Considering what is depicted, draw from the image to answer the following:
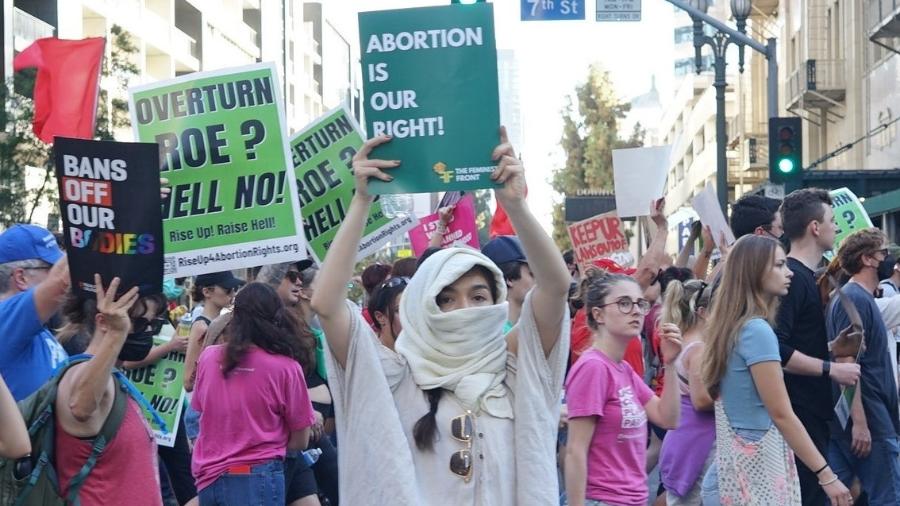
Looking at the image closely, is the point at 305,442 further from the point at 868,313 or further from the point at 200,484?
the point at 868,313

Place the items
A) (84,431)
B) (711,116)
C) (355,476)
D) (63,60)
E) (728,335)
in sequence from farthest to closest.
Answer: (711,116), (63,60), (728,335), (84,431), (355,476)

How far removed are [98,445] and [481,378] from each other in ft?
5.40

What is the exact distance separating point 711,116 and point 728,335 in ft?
209

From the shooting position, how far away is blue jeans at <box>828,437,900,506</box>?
7.58 m

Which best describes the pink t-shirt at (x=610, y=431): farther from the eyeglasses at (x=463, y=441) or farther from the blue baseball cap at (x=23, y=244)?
the blue baseball cap at (x=23, y=244)

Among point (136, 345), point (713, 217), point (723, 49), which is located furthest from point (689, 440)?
point (723, 49)

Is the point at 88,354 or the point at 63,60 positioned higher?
the point at 63,60

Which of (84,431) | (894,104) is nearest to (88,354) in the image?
(84,431)

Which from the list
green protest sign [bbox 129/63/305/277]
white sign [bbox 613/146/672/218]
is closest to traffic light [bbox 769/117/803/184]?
white sign [bbox 613/146/672/218]

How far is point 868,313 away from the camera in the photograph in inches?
308

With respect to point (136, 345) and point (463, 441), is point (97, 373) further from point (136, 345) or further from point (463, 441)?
point (463, 441)

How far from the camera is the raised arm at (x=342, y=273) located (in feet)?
13.8

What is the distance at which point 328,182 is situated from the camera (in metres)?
8.59

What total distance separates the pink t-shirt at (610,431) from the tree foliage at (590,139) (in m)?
51.7
